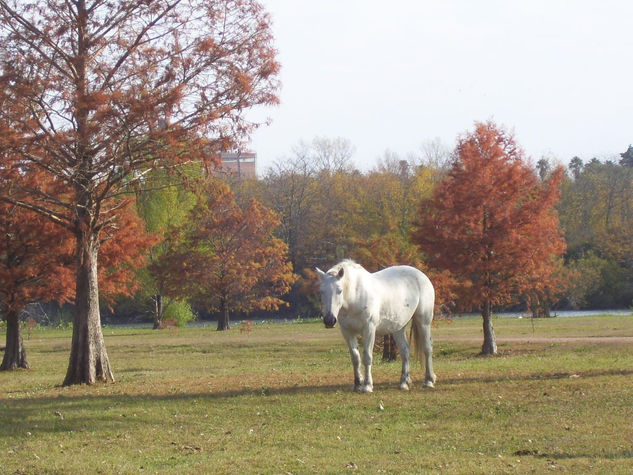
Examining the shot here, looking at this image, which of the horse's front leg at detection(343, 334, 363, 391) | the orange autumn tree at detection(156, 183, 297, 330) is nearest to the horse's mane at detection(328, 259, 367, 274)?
the horse's front leg at detection(343, 334, 363, 391)

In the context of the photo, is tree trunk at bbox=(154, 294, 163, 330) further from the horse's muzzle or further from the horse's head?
the horse's muzzle

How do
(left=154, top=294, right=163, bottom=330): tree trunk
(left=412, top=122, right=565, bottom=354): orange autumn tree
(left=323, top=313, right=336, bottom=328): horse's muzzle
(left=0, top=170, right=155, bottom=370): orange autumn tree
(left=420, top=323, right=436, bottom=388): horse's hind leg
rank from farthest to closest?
1. (left=154, top=294, right=163, bottom=330): tree trunk
2. (left=412, top=122, right=565, bottom=354): orange autumn tree
3. (left=0, top=170, right=155, bottom=370): orange autumn tree
4. (left=420, top=323, right=436, bottom=388): horse's hind leg
5. (left=323, top=313, right=336, bottom=328): horse's muzzle

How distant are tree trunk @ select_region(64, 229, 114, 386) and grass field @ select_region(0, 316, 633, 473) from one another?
74 centimetres

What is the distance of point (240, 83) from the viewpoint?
1720cm

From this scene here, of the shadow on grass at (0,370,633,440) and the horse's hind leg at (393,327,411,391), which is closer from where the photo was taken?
the shadow on grass at (0,370,633,440)

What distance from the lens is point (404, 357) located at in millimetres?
14508

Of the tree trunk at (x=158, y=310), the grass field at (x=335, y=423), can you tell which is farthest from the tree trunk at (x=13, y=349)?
the tree trunk at (x=158, y=310)

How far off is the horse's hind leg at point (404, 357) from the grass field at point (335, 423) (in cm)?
32

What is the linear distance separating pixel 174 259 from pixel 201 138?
1411 inches

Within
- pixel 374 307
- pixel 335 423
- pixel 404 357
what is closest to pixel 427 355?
pixel 404 357

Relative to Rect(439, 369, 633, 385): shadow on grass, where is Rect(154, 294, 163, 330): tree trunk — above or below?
above

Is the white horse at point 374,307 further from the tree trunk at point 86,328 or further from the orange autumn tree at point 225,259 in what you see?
the orange autumn tree at point 225,259

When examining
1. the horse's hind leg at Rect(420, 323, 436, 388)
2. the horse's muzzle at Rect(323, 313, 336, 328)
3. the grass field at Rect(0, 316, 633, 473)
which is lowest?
the grass field at Rect(0, 316, 633, 473)

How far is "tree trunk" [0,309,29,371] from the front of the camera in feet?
90.6
